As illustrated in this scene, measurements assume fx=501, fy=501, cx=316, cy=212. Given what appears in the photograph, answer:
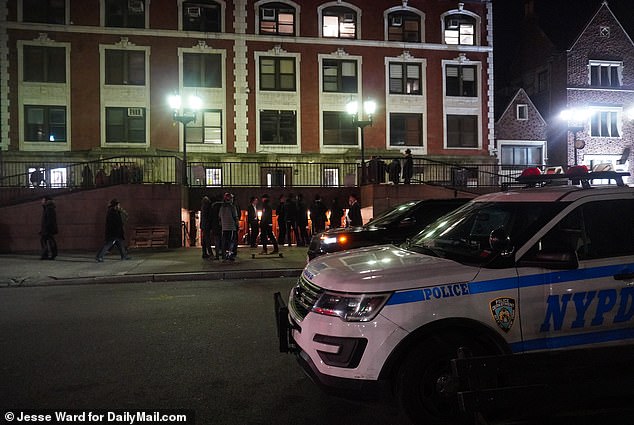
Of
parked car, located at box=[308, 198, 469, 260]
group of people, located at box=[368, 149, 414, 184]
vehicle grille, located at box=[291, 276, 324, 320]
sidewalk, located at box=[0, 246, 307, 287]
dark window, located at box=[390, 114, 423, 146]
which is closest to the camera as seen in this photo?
vehicle grille, located at box=[291, 276, 324, 320]

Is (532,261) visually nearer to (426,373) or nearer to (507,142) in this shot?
(426,373)

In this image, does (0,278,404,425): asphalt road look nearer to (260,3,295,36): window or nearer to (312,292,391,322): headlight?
(312,292,391,322): headlight

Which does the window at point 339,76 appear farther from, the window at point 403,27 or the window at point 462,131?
the window at point 462,131

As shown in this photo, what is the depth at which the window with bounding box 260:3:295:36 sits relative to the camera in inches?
1072

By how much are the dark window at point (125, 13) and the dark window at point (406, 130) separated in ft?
47.5

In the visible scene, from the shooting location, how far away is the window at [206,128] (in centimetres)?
2641

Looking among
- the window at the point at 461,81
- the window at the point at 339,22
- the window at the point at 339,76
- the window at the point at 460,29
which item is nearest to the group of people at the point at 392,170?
the window at the point at 339,76

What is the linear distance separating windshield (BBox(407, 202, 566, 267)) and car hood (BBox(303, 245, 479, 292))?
0.20 m

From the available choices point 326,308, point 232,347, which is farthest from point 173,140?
point 326,308

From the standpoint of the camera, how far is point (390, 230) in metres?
9.76

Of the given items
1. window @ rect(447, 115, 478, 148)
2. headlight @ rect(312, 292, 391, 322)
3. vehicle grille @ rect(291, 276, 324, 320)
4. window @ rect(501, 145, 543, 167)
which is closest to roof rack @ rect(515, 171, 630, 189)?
headlight @ rect(312, 292, 391, 322)

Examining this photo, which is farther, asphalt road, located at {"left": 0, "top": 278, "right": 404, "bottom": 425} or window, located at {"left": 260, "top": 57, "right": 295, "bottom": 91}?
window, located at {"left": 260, "top": 57, "right": 295, "bottom": 91}

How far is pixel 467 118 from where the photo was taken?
96.2 feet

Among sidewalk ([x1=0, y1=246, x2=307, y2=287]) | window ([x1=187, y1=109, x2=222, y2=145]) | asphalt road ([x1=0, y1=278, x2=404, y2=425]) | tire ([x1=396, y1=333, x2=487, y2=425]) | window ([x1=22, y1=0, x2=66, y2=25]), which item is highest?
window ([x1=22, y1=0, x2=66, y2=25])
